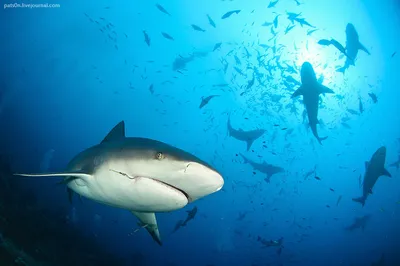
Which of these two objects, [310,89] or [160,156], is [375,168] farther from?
[160,156]

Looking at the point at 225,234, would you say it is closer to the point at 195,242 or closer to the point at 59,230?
the point at 195,242

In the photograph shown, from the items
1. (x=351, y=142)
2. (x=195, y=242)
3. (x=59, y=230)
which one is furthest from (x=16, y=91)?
(x=195, y=242)

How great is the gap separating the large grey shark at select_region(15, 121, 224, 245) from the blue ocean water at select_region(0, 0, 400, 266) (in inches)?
8.3

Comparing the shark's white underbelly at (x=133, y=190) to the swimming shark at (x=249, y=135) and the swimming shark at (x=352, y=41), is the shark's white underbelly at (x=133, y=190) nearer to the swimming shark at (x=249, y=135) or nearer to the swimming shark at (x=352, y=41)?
the swimming shark at (x=352, y=41)

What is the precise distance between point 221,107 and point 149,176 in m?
31.4

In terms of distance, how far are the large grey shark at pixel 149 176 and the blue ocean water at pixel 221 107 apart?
0.69 ft

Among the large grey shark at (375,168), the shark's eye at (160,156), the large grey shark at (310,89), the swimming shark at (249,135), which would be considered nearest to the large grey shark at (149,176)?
the shark's eye at (160,156)

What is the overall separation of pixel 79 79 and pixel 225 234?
215ft

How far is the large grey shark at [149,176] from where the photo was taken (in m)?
1.85

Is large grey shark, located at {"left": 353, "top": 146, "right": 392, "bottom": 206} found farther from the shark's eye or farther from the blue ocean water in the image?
the shark's eye

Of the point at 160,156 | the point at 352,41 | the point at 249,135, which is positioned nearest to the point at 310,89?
the point at 352,41

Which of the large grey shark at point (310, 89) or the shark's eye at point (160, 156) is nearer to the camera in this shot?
the shark's eye at point (160, 156)

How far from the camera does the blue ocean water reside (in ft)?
44.8

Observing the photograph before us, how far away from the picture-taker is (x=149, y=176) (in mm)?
2006
